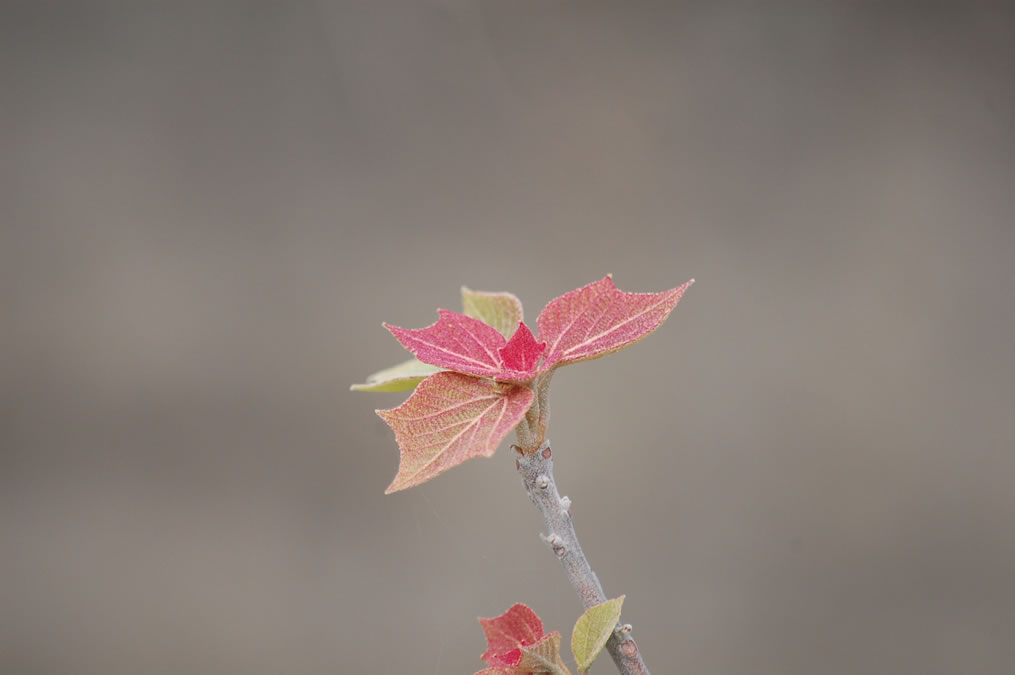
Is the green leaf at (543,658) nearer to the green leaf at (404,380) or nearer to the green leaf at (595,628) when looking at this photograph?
the green leaf at (595,628)

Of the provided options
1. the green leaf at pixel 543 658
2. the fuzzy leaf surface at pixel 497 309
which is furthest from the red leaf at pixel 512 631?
the fuzzy leaf surface at pixel 497 309

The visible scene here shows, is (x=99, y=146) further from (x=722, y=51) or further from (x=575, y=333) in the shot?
(x=575, y=333)

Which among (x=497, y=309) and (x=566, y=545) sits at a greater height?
(x=497, y=309)

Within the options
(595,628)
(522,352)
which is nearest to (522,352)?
(522,352)

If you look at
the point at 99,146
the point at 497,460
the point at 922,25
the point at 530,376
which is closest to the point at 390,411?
the point at 530,376

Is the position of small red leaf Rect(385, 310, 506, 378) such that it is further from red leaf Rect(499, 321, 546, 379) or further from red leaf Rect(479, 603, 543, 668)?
red leaf Rect(479, 603, 543, 668)

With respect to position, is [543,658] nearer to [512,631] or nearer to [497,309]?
[512,631]
